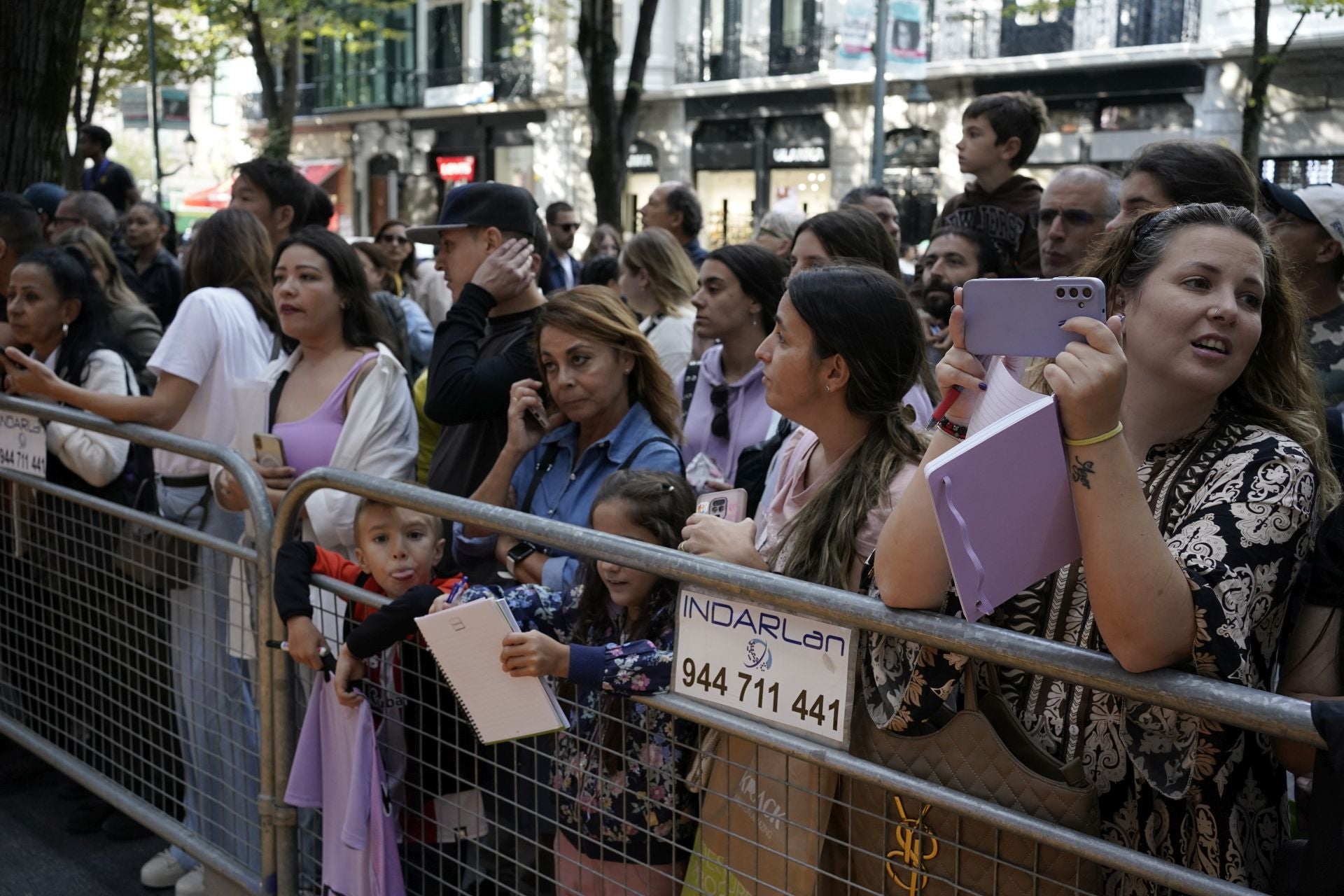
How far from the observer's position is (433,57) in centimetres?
3747

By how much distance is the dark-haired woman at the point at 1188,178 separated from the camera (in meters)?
3.29

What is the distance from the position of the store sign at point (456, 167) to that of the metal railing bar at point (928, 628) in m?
34.2

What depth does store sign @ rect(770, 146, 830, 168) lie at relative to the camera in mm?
28219

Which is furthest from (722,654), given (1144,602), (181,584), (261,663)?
(181,584)

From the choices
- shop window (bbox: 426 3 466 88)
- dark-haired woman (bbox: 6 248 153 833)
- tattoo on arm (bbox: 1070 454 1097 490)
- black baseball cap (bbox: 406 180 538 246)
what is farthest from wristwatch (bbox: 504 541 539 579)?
shop window (bbox: 426 3 466 88)

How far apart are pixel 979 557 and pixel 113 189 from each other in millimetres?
12134

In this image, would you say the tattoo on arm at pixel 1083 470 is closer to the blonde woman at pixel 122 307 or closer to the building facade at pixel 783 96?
the blonde woman at pixel 122 307

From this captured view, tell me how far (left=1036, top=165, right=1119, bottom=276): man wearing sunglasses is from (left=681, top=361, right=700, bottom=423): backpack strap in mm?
1224

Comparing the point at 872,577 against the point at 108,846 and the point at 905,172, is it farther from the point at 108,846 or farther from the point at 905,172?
the point at 905,172

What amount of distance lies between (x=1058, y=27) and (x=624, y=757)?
25.4m

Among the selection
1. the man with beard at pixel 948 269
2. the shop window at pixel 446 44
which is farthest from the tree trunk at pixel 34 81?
the shop window at pixel 446 44

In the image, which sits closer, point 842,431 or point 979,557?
point 979,557

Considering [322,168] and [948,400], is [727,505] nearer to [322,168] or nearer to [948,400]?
[948,400]

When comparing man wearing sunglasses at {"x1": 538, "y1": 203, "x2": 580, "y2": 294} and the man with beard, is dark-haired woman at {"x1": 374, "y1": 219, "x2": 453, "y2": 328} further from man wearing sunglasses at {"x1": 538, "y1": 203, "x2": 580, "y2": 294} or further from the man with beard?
the man with beard
